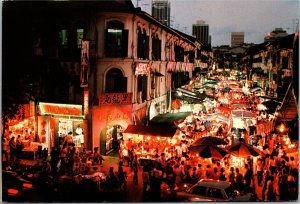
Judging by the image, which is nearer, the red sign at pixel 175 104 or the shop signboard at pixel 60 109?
the shop signboard at pixel 60 109

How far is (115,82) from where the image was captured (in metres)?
20.1

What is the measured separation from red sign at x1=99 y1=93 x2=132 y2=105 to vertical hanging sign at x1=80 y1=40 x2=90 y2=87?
119 centimetres

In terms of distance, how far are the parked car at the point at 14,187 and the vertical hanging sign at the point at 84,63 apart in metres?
6.11

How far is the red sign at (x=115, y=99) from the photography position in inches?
738

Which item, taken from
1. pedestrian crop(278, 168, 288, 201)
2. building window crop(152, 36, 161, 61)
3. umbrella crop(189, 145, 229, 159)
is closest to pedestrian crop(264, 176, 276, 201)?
pedestrian crop(278, 168, 288, 201)

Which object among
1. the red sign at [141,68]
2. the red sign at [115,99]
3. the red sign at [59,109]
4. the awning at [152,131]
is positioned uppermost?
the red sign at [141,68]

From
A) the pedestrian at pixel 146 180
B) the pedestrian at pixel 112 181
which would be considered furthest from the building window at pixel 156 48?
the pedestrian at pixel 112 181

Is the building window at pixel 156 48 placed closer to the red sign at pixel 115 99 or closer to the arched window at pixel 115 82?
the arched window at pixel 115 82

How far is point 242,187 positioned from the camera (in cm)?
1431

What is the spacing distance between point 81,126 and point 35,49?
513cm

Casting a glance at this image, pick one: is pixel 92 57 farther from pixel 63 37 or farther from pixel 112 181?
pixel 112 181

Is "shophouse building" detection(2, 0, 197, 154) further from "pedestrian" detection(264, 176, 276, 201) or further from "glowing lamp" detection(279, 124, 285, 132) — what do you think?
"pedestrian" detection(264, 176, 276, 201)

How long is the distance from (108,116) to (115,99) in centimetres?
116

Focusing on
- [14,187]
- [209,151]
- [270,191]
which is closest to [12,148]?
[14,187]
